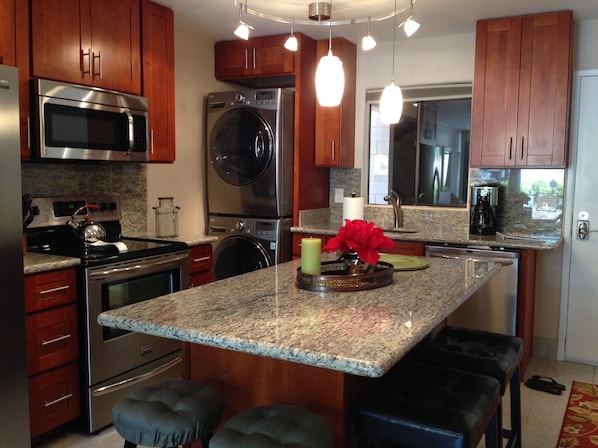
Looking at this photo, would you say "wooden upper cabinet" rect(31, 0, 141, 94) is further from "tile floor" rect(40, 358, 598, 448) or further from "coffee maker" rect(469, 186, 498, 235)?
"coffee maker" rect(469, 186, 498, 235)

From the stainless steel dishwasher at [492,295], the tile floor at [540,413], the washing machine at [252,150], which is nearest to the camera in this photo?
the tile floor at [540,413]

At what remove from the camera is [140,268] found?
3016mm

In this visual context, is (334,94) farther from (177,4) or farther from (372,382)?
(177,4)

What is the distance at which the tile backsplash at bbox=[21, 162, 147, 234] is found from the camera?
3.21m

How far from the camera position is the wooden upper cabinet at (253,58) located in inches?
166

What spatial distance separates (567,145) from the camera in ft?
12.3

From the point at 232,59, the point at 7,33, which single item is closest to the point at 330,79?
the point at 7,33

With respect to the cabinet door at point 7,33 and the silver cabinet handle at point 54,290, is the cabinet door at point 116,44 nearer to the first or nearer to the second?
the cabinet door at point 7,33

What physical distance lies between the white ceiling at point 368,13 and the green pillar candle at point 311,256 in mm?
1352

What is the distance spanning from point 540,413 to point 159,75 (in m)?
3.07

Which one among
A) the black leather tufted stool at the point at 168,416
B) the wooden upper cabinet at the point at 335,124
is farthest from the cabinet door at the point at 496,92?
the black leather tufted stool at the point at 168,416

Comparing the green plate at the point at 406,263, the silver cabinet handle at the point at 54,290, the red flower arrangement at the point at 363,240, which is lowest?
the silver cabinet handle at the point at 54,290

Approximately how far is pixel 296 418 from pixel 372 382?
0.50m

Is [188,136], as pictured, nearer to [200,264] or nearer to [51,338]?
[200,264]
